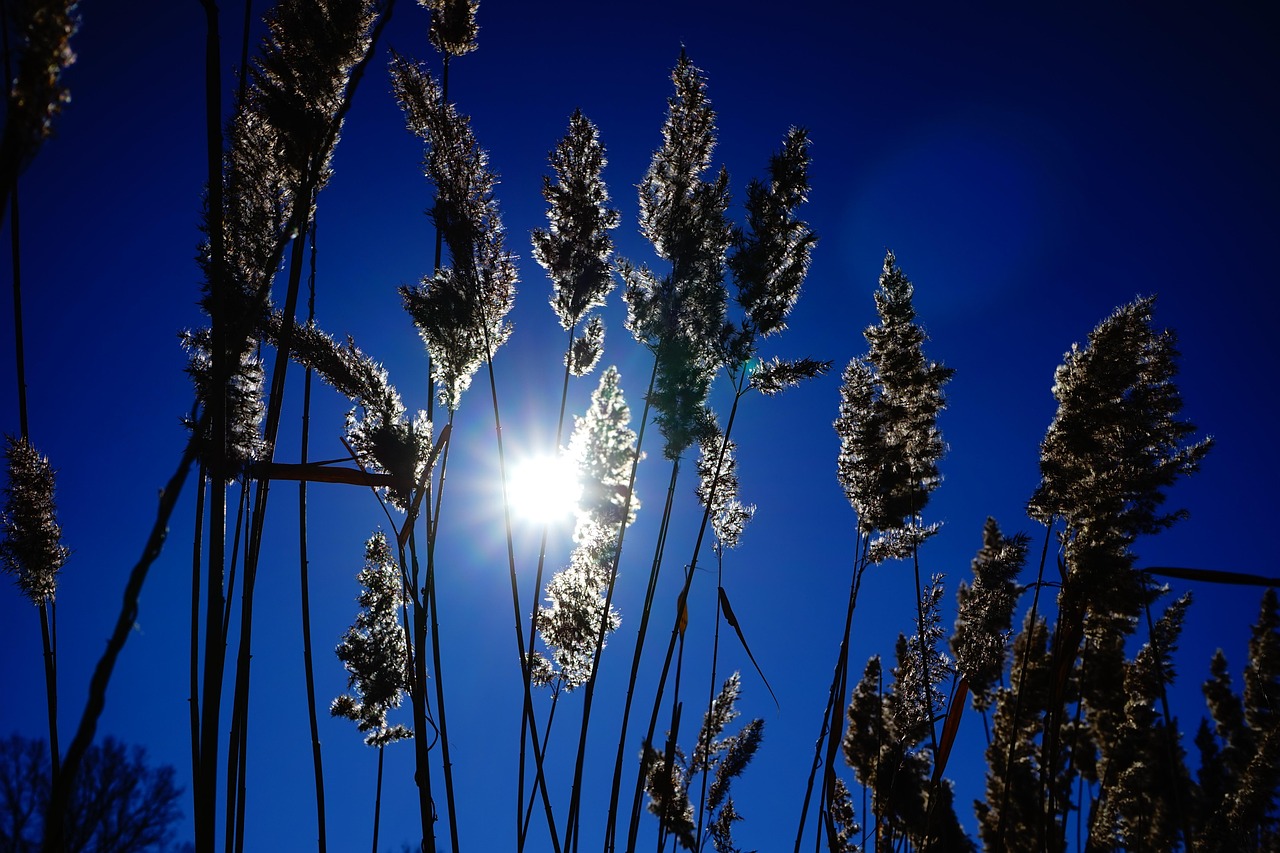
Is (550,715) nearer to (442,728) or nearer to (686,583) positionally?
(442,728)

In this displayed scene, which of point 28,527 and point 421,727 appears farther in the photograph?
point 28,527

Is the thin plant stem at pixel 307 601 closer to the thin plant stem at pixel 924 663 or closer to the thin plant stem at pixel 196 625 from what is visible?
the thin plant stem at pixel 196 625

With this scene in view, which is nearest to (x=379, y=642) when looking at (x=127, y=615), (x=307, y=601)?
(x=307, y=601)

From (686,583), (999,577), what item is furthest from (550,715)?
(999,577)

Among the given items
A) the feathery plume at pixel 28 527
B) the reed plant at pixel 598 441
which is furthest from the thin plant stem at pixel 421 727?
the feathery plume at pixel 28 527

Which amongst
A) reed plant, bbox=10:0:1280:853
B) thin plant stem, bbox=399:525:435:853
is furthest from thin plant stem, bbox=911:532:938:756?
thin plant stem, bbox=399:525:435:853

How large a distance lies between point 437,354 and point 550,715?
169cm

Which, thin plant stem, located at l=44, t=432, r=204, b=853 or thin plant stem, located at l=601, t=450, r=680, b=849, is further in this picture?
thin plant stem, located at l=601, t=450, r=680, b=849

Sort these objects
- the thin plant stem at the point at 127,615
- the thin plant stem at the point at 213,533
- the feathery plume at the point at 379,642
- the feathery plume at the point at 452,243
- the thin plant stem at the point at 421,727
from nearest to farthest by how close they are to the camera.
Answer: the thin plant stem at the point at 127,615 → the thin plant stem at the point at 213,533 → the thin plant stem at the point at 421,727 → the feathery plume at the point at 452,243 → the feathery plume at the point at 379,642

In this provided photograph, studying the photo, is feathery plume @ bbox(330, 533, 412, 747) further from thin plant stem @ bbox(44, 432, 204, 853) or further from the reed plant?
thin plant stem @ bbox(44, 432, 204, 853)

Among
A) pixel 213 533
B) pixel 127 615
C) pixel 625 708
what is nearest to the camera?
pixel 127 615

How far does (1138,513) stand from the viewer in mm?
3529

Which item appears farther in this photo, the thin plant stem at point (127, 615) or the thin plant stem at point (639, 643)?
the thin plant stem at point (639, 643)

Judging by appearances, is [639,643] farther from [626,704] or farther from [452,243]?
[452,243]
